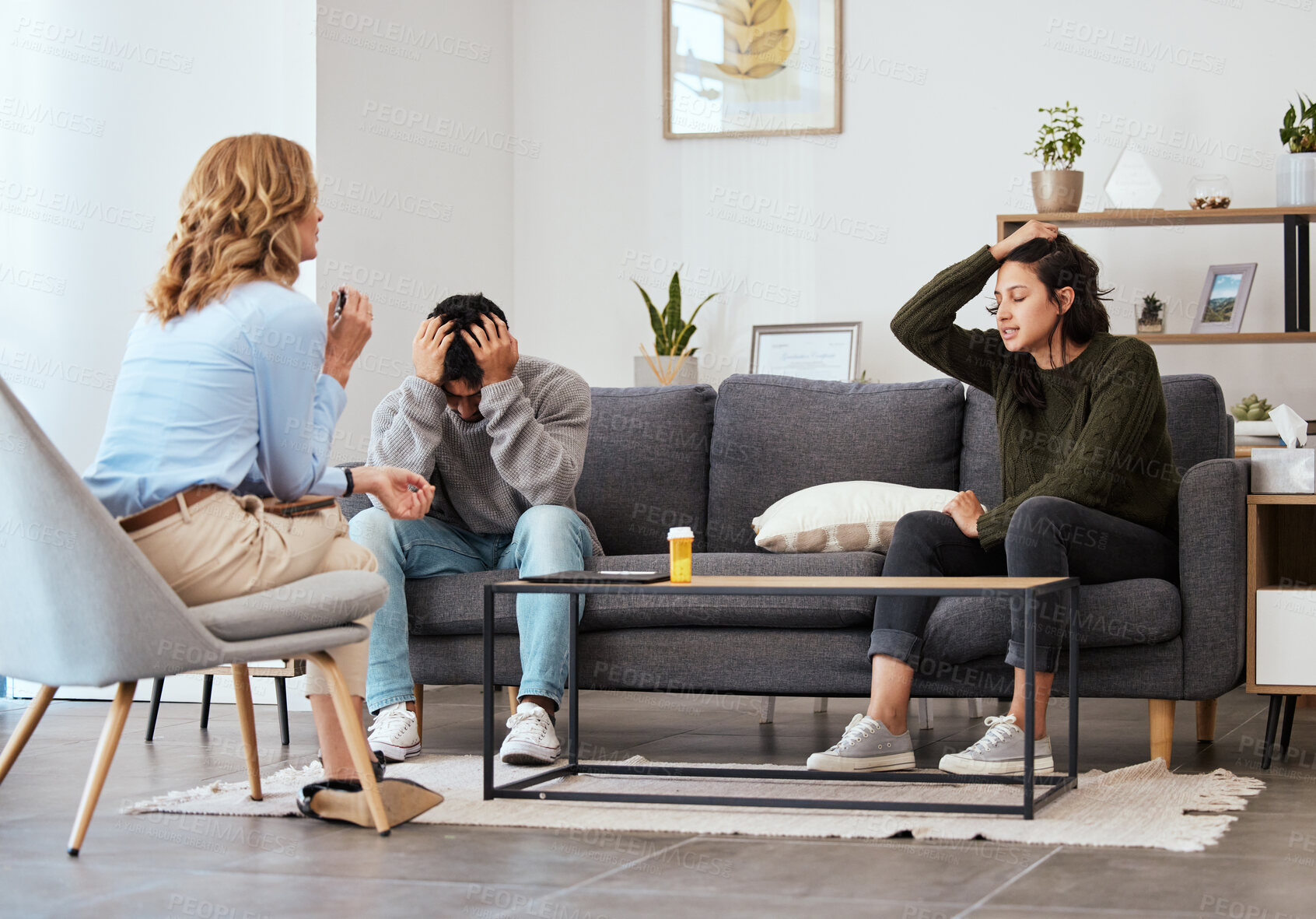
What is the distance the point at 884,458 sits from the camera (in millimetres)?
3240

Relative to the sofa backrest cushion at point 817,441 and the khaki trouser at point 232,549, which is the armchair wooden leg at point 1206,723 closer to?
the sofa backrest cushion at point 817,441

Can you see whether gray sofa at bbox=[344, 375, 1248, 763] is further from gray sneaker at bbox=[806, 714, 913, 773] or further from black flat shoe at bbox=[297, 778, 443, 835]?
black flat shoe at bbox=[297, 778, 443, 835]

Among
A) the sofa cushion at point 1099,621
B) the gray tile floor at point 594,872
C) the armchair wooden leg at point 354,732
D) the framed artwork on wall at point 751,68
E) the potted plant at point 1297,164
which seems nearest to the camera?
the gray tile floor at point 594,872

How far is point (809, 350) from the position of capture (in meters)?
4.64

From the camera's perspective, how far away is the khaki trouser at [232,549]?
1.88 meters

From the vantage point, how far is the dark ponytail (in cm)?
265

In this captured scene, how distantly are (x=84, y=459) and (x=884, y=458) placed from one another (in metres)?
2.18

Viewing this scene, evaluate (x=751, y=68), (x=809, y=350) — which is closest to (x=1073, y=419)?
(x=809, y=350)

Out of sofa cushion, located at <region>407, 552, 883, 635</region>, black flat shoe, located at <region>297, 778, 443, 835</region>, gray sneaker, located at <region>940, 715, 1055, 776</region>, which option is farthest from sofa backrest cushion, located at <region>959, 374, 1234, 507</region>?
black flat shoe, located at <region>297, 778, 443, 835</region>

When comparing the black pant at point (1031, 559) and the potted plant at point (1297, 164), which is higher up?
the potted plant at point (1297, 164)

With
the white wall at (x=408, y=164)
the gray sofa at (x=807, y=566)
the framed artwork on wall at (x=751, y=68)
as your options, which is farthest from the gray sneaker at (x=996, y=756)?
the framed artwork on wall at (x=751, y=68)

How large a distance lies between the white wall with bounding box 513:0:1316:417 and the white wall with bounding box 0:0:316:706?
134 cm

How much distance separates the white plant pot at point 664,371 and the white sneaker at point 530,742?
217 cm

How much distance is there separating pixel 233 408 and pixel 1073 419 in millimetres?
1508
